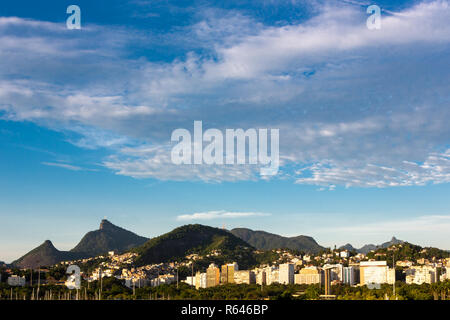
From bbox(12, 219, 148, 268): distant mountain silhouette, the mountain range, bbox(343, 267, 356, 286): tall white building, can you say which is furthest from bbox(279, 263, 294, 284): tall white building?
bbox(12, 219, 148, 268): distant mountain silhouette

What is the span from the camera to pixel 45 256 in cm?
15700

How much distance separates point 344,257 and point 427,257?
2243 cm

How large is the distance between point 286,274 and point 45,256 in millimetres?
90293

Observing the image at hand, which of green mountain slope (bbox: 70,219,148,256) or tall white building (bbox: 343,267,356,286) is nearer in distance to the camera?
tall white building (bbox: 343,267,356,286)

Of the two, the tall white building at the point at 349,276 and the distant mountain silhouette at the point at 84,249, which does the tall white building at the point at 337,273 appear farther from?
the distant mountain silhouette at the point at 84,249

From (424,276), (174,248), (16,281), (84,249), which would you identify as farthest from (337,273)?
(84,249)

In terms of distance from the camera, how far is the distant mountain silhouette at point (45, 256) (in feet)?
508

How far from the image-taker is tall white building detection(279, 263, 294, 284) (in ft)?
325

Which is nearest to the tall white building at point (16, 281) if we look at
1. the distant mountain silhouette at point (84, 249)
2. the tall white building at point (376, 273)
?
the tall white building at point (376, 273)

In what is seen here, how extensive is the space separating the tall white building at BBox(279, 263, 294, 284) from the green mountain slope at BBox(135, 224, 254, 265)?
33.5 meters

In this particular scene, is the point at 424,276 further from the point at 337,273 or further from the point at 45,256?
the point at 45,256

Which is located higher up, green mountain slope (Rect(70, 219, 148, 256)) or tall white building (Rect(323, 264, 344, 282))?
green mountain slope (Rect(70, 219, 148, 256))

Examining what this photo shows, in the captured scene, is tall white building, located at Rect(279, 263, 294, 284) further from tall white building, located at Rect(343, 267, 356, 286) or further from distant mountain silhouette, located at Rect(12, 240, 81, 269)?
distant mountain silhouette, located at Rect(12, 240, 81, 269)
